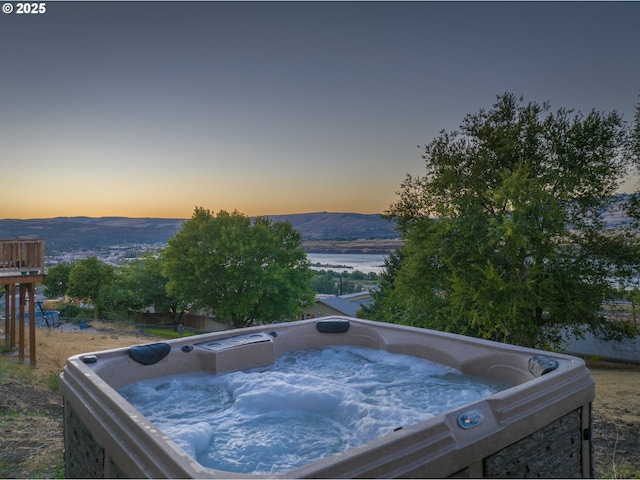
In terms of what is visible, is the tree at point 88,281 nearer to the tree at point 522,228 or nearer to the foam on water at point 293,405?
the tree at point 522,228

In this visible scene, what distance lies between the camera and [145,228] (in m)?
17.5

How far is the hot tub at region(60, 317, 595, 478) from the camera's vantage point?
180cm

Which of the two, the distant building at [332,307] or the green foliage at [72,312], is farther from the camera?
the green foliage at [72,312]

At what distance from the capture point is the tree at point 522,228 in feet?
24.9

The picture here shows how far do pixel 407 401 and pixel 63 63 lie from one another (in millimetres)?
6954

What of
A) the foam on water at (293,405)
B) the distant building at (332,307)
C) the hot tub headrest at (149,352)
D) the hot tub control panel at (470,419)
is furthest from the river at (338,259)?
the hot tub control panel at (470,419)

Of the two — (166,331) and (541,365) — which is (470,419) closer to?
(541,365)

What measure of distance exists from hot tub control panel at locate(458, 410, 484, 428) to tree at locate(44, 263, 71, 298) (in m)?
28.0

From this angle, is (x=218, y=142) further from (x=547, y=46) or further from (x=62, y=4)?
(x=547, y=46)

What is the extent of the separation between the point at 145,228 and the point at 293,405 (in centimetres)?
1578

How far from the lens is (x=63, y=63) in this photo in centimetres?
691

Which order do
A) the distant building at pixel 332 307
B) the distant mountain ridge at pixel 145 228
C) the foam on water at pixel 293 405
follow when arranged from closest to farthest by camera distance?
the foam on water at pixel 293 405 → the distant mountain ridge at pixel 145 228 → the distant building at pixel 332 307

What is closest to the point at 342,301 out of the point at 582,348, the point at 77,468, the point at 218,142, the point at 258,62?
the point at 582,348

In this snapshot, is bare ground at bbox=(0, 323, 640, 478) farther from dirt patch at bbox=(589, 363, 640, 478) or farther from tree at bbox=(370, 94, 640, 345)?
tree at bbox=(370, 94, 640, 345)
